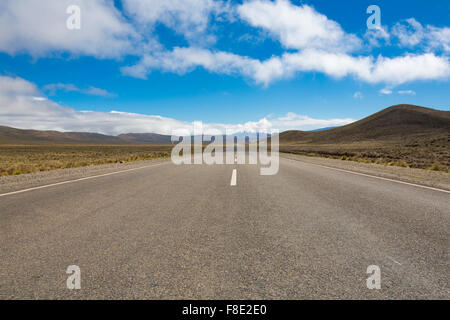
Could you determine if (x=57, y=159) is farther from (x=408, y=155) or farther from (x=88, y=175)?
(x=408, y=155)

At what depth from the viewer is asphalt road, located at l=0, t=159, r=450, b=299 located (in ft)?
6.77

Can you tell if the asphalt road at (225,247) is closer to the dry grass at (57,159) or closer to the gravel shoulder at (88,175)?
the gravel shoulder at (88,175)

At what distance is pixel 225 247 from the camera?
114 inches

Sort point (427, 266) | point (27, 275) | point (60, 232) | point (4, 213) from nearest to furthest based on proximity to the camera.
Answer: point (27, 275), point (427, 266), point (60, 232), point (4, 213)

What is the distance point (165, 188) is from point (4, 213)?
11.0 ft

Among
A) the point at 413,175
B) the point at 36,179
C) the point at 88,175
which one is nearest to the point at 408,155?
the point at 413,175

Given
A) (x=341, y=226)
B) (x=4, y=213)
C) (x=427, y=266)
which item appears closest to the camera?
(x=427, y=266)

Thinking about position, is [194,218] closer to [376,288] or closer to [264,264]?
[264,264]

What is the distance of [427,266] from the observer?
2396 millimetres

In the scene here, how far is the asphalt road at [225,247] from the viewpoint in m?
2.06

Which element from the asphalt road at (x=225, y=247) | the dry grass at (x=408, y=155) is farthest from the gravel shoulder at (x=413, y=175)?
the asphalt road at (x=225, y=247)
